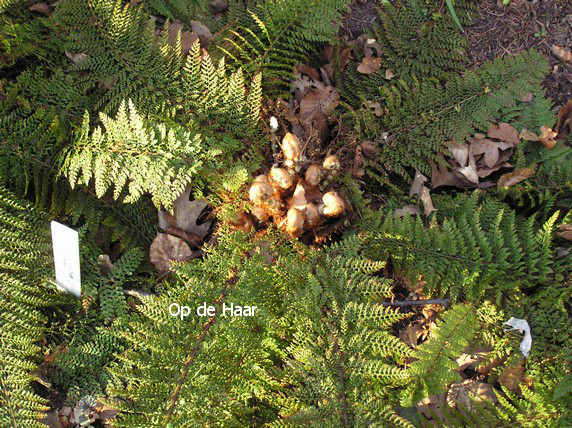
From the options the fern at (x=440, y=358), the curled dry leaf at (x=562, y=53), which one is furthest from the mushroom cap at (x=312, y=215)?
the curled dry leaf at (x=562, y=53)

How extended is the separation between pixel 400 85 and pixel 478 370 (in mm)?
1834

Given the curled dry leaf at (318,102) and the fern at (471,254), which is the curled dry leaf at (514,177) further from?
the curled dry leaf at (318,102)

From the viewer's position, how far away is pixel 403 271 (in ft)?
8.79

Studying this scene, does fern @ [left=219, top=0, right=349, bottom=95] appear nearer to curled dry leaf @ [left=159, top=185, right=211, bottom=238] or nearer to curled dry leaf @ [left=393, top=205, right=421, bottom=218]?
curled dry leaf @ [left=159, top=185, right=211, bottom=238]

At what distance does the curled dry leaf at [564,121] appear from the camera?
10.1 ft

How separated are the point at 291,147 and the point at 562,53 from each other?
2.07 m

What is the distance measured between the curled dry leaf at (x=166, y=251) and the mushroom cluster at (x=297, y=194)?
1.60 feet

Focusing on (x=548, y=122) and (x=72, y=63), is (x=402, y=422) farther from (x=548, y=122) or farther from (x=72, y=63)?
(x=72, y=63)

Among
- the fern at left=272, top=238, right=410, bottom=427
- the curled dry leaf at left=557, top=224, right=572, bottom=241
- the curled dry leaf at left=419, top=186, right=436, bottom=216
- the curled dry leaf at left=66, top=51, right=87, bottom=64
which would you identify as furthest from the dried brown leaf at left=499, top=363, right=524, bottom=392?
the curled dry leaf at left=66, top=51, right=87, bottom=64

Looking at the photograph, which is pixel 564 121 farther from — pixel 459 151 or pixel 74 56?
pixel 74 56

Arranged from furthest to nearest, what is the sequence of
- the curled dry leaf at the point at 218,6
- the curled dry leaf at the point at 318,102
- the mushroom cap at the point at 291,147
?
the curled dry leaf at the point at 218,6 < the curled dry leaf at the point at 318,102 < the mushroom cap at the point at 291,147

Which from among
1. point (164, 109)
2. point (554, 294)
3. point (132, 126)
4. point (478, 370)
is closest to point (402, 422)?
point (478, 370)

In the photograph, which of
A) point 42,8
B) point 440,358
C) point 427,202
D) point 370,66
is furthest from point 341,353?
point 42,8

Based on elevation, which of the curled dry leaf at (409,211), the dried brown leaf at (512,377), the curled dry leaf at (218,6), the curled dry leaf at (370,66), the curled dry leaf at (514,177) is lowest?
the dried brown leaf at (512,377)
